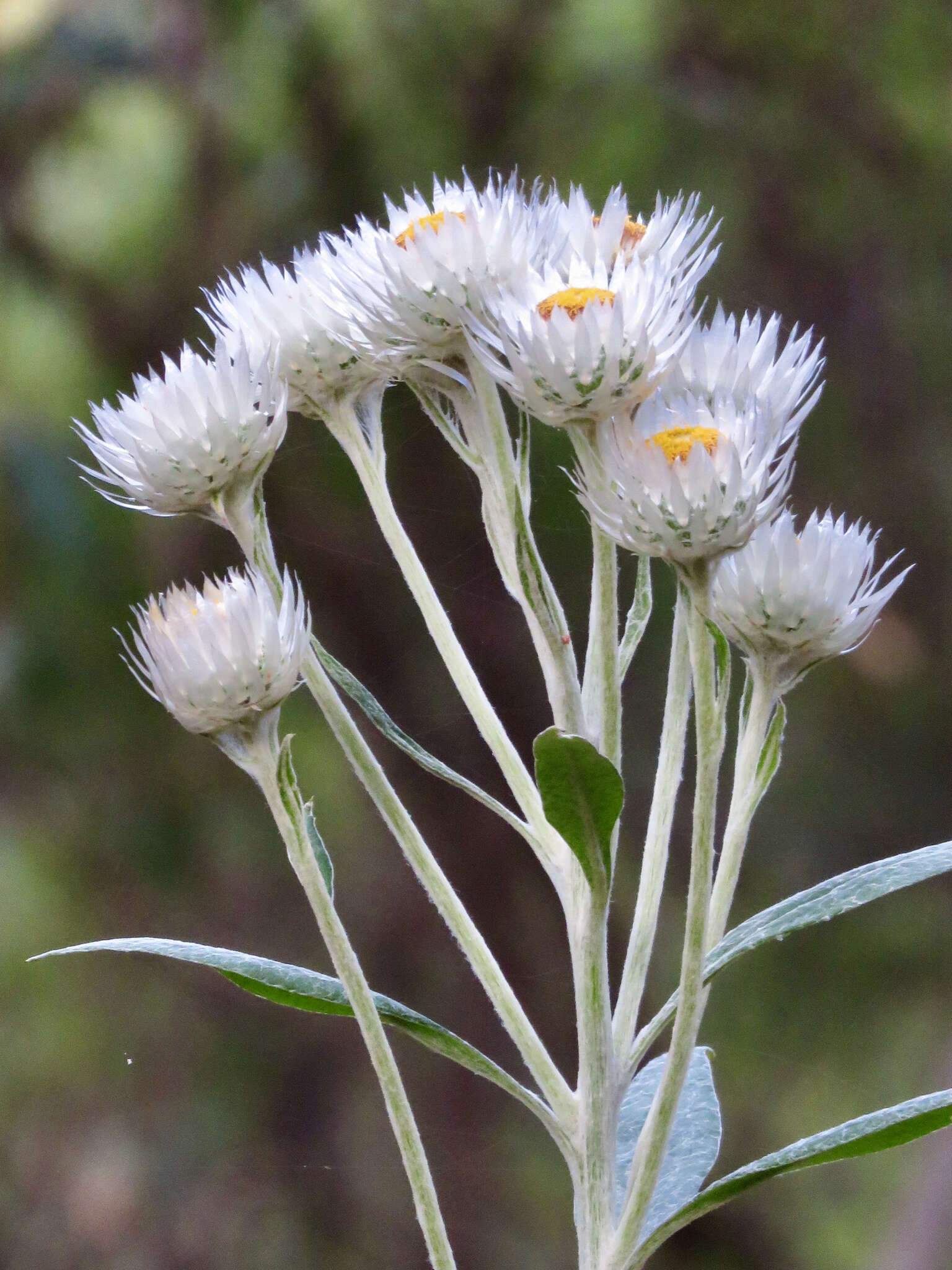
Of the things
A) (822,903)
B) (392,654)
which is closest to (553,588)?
(822,903)

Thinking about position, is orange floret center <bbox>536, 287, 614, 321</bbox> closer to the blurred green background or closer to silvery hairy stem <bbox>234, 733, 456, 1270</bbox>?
silvery hairy stem <bbox>234, 733, 456, 1270</bbox>

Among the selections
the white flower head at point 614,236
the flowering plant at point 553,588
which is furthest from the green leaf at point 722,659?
the white flower head at point 614,236

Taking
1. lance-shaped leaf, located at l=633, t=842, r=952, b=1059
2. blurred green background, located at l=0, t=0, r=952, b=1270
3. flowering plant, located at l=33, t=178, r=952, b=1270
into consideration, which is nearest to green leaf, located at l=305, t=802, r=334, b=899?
flowering plant, located at l=33, t=178, r=952, b=1270

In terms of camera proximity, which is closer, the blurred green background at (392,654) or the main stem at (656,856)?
the main stem at (656,856)

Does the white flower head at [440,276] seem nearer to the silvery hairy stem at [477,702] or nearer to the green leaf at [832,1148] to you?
the silvery hairy stem at [477,702]

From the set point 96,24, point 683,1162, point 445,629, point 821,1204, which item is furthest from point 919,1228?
point 96,24

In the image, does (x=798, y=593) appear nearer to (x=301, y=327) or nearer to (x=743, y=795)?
(x=743, y=795)
